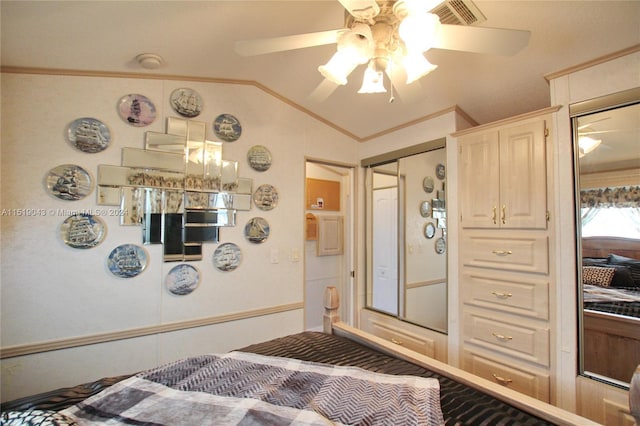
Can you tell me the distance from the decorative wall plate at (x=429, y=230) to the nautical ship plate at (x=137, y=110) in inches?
91.8

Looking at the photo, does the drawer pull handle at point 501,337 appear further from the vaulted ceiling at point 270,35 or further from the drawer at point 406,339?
the vaulted ceiling at point 270,35

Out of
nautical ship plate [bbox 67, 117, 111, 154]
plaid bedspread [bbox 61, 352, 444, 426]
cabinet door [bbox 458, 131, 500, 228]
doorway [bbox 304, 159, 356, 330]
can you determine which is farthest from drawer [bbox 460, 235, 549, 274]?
nautical ship plate [bbox 67, 117, 111, 154]

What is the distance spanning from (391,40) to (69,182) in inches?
78.7

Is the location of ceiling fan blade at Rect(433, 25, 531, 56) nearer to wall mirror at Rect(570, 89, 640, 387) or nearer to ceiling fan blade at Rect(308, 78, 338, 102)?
ceiling fan blade at Rect(308, 78, 338, 102)

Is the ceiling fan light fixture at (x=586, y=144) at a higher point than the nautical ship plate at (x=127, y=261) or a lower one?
higher

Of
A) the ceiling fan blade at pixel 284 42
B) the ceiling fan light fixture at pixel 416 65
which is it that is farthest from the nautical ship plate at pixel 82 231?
the ceiling fan light fixture at pixel 416 65

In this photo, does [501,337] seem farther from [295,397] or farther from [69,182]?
[69,182]

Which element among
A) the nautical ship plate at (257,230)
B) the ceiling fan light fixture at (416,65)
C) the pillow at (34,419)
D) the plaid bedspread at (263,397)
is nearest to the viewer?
the pillow at (34,419)

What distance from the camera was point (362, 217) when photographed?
3252mm

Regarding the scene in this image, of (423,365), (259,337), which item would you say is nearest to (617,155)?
(423,365)

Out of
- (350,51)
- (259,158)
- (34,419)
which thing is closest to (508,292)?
(350,51)

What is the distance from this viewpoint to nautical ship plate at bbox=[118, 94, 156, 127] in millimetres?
2020

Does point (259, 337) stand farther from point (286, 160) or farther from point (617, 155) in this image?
point (617, 155)

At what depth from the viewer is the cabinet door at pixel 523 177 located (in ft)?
6.15
